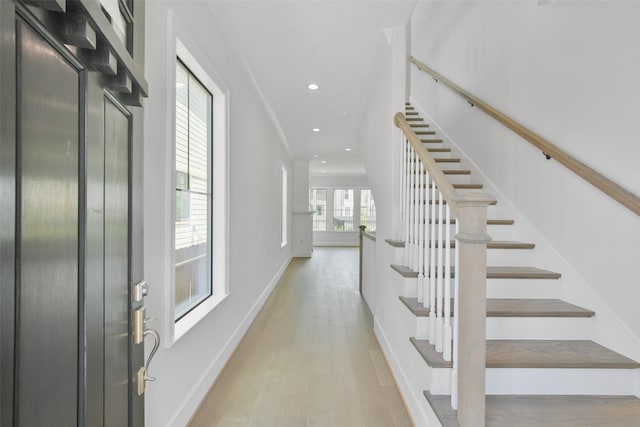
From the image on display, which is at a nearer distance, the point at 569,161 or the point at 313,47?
the point at 569,161

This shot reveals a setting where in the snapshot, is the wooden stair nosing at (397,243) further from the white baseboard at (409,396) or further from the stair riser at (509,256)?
the white baseboard at (409,396)

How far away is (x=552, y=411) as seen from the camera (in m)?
1.42

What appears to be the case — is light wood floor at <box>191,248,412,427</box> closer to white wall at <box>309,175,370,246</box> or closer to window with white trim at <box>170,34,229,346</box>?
window with white trim at <box>170,34,229,346</box>

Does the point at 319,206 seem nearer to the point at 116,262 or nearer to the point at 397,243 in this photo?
the point at 397,243

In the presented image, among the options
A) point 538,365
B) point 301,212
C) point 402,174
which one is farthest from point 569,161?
point 301,212

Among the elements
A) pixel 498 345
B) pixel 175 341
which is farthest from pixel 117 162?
pixel 498 345

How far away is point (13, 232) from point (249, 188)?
9.82 ft

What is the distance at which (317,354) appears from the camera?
9.02 feet

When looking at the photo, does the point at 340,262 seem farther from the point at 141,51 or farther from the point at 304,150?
the point at 141,51

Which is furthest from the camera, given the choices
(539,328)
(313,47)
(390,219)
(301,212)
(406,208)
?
(301,212)

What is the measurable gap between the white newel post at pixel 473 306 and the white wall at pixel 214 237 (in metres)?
1.35

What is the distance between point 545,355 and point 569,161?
1.09 m

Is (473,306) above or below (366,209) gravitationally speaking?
below

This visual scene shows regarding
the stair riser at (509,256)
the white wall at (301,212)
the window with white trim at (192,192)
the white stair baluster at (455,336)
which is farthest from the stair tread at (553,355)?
the white wall at (301,212)
